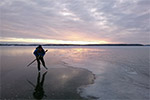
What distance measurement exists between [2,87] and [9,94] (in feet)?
2.72

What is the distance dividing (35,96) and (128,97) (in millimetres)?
3113

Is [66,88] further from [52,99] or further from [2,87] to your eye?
[2,87]

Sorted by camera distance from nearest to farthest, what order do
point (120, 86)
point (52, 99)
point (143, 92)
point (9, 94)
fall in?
1. point (52, 99)
2. point (9, 94)
3. point (143, 92)
4. point (120, 86)

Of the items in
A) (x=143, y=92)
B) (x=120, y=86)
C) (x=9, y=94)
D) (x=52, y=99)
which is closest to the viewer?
(x=52, y=99)

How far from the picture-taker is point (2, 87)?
4.43 m

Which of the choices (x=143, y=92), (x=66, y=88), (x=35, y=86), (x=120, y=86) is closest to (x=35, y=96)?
(x=35, y=86)

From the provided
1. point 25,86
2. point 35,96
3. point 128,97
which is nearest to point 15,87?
point 25,86

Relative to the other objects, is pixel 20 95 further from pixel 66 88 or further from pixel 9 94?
pixel 66 88

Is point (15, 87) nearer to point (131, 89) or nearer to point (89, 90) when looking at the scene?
point (89, 90)

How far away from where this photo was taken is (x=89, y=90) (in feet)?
14.7

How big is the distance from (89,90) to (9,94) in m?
2.82

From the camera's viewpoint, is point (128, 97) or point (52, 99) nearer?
point (52, 99)

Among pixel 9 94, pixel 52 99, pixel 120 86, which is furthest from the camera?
pixel 120 86

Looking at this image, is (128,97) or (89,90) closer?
(128,97)
